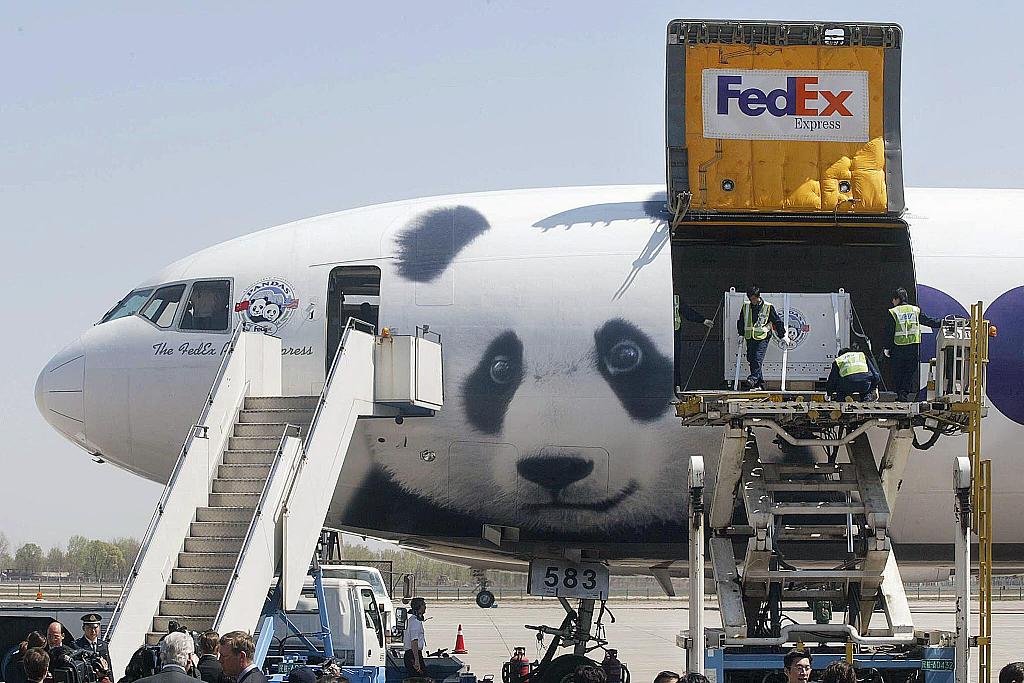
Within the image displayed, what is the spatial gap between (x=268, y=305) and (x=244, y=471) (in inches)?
110

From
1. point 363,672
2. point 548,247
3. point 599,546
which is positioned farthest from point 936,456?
point 363,672

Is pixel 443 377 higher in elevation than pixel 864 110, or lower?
lower

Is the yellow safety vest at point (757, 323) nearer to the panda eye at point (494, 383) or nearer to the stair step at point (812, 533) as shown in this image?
the stair step at point (812, 533)

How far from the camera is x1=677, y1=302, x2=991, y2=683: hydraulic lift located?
14523 millimetres

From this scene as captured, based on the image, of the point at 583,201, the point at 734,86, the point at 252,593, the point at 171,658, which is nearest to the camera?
the point at 171,658

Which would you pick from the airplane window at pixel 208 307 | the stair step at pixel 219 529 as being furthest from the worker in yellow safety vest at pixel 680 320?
the airplane window at pixel 208 307

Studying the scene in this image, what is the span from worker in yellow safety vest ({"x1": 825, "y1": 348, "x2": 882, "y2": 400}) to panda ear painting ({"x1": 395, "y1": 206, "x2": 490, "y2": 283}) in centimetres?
509

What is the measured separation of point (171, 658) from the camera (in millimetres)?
8672

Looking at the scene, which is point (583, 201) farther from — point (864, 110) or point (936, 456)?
point (936, 456)

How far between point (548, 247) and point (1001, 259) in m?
5.69

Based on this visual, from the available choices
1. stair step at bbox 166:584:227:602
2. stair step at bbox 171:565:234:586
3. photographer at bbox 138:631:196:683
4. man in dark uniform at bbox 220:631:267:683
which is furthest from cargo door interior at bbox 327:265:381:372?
photographer at bbox 138:631:196:683

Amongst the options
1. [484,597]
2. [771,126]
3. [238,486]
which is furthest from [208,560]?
[771,126]

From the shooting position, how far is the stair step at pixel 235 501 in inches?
632

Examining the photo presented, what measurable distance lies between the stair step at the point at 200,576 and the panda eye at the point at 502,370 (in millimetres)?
4122
